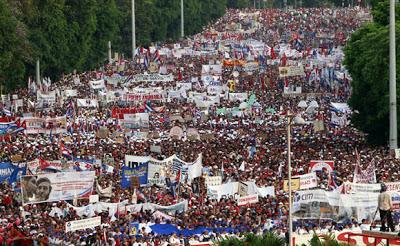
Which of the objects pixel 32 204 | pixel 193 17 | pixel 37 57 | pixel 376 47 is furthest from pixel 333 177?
pixel 193 17

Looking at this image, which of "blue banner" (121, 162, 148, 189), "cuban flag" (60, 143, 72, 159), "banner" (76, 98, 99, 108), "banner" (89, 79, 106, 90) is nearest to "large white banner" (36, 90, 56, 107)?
"banner" (76, 98, 99, 108)

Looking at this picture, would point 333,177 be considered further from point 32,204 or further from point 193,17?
point 193,17

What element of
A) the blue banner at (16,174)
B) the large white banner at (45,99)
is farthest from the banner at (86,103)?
the blue banner at (16,174)

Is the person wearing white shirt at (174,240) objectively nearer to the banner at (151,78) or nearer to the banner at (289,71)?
the banner at (289,71)

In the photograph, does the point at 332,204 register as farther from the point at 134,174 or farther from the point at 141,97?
the point at 141,97

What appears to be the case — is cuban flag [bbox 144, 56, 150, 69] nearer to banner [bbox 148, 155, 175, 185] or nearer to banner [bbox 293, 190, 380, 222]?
banner [bbox 148, 155, 175, 185]

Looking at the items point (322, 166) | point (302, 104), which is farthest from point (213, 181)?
point (302, 104)
